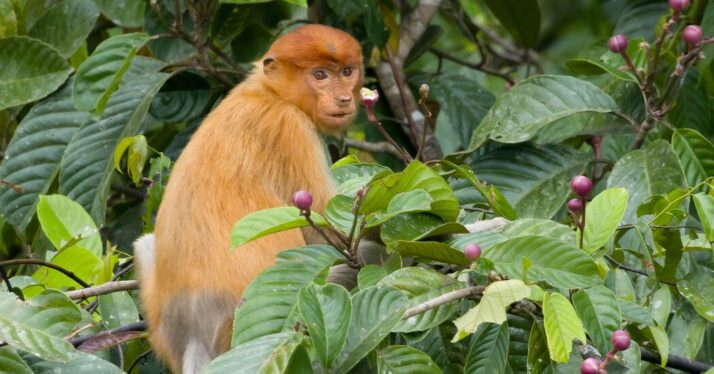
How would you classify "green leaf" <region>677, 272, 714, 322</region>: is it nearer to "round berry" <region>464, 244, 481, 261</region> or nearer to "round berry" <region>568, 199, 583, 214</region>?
"round berry" <region>568, 199, 583, 214</region>

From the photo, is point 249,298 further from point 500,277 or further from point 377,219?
point 500,277

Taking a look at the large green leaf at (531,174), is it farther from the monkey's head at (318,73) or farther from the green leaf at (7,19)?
the green leaf at (7,19)

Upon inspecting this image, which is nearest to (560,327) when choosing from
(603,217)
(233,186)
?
(603,217)

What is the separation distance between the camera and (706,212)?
314 cm

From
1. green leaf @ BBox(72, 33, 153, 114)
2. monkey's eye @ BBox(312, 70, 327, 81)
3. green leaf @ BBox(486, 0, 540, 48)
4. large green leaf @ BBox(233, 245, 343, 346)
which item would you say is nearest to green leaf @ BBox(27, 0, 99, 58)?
green leaf @ BBox(72, 33, 153, 114)

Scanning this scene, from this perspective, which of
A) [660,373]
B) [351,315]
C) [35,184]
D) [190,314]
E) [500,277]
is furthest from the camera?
[35,184]

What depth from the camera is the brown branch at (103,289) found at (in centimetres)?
358

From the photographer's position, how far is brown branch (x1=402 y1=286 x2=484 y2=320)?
280cm

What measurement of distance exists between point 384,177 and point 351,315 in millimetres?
479

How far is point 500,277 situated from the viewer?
2.89 meters

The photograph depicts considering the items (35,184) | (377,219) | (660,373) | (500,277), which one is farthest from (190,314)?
(35,184)

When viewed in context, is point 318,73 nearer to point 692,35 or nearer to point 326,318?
point 692,35

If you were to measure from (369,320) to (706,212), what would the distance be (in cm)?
99

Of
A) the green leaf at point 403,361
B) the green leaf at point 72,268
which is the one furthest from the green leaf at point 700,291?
the green leaf at point 72,268
